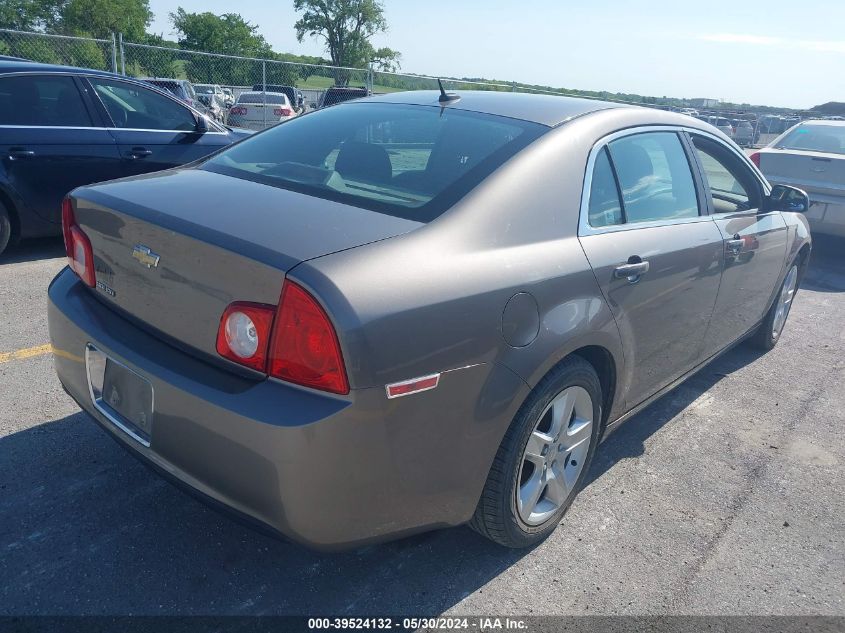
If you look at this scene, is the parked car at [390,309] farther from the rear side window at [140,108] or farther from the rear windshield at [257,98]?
the rear windshield at [257,98]

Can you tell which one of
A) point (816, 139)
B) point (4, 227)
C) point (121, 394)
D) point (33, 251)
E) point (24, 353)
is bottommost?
point (33, 251)

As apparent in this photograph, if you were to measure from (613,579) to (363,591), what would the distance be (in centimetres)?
92

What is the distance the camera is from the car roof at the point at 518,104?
2.95 metres

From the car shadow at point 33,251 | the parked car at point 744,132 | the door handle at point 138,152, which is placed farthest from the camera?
the parked car at point 744,132

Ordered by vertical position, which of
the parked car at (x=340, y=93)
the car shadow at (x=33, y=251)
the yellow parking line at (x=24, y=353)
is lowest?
the car shadow at (x=33, y=251)

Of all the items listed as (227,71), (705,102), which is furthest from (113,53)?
(705,102)

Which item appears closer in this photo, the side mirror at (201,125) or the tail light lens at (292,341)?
the tail light lens at (292,341)

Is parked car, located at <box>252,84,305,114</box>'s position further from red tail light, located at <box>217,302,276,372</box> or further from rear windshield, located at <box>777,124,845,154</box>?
red tail light, located at <box>217,302,276,372</box>

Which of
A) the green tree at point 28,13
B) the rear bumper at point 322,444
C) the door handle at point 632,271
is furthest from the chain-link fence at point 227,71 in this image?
the green tree at point 28,13

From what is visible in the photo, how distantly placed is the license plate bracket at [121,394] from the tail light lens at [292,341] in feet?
1.31

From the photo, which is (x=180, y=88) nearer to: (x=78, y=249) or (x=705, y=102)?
(x=78, y=249)

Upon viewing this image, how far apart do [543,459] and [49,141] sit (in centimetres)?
521

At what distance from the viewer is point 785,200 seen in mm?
4379

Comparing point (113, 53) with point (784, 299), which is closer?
point (784, 299)
